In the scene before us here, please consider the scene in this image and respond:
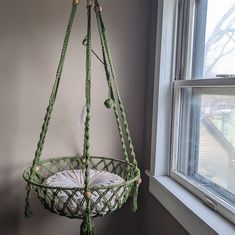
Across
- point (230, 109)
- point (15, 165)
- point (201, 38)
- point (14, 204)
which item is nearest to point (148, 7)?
point (201, 38)

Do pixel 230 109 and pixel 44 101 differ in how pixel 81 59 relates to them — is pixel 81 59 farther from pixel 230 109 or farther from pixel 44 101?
pixel 230 109

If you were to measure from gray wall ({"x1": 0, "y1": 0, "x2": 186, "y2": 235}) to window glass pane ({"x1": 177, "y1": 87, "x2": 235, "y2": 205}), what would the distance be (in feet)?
0.94

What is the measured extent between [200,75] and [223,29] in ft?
0.78

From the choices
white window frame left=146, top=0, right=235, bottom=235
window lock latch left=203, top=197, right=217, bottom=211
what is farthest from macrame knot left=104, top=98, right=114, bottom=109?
window lock latch left=203, top=197, right=217, bottom=211

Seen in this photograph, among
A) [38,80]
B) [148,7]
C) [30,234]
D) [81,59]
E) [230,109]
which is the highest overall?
[148,7]

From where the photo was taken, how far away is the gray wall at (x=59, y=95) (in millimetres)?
1632

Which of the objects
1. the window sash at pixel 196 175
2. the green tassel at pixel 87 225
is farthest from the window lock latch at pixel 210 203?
the green tassel at pixel 87 225

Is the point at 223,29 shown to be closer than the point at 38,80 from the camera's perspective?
Yes

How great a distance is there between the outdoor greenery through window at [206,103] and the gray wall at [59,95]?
25 cm

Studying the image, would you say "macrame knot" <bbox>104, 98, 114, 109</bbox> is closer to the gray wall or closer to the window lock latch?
the gray wall

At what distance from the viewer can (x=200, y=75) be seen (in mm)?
1452

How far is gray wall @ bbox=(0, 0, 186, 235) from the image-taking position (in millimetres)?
1632

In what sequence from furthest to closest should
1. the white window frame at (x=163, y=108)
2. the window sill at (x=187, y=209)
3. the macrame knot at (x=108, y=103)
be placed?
the white window frame at (x=163, y=108)
the macrame knot at (x=108, y=103)
the window sill at (x=187, y=209)

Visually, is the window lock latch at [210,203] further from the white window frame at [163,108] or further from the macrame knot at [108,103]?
the macrame knot at [108,103]
